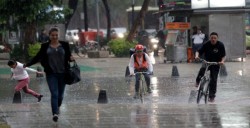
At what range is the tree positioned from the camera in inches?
1171

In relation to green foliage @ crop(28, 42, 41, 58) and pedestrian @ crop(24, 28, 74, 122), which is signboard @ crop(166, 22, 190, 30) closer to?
green foliage @ crop(28, 42, 41, 58)

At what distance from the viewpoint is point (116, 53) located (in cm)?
3803

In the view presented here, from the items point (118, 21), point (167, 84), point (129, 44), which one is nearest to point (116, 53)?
point (129, 44)

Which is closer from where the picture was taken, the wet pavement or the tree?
the wet pavement

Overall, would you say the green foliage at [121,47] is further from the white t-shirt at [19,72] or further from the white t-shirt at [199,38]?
the white t-shirt at [19,72]

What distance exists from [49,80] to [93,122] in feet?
3.30

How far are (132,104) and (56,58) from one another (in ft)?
13.1

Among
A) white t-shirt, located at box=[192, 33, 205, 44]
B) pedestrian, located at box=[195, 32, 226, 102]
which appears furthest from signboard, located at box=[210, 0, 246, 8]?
pedestrian, located at box=[195, 32, 226, 102]

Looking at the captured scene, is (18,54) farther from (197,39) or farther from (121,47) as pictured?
(197,39)

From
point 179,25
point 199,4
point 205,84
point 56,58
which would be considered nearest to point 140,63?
point 205,84

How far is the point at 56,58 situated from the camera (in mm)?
12000

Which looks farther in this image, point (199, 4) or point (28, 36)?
point (28, 36)

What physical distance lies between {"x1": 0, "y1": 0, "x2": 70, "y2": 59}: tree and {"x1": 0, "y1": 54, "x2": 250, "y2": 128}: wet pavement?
2668mm

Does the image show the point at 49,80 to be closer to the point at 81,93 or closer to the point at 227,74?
the point at 81,93
